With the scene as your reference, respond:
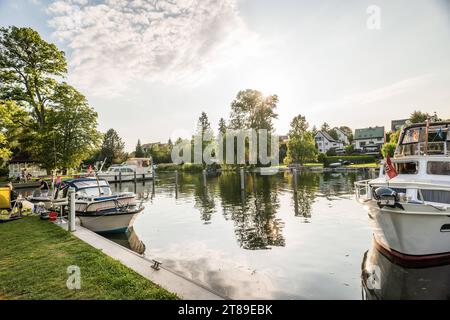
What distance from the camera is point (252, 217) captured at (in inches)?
680

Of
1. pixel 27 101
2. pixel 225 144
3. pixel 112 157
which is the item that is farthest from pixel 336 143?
pixel 27 101

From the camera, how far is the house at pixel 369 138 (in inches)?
3778

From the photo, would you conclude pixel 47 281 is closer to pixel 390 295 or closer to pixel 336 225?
pixel 390 295

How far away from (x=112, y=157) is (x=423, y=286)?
86.9 m

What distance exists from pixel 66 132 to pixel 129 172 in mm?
15453

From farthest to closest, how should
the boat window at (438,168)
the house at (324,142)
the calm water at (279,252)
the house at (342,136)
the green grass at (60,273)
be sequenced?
the house at (342,136)
the house at (324,142)
the boat window at (438,168)
the calm water at (279,252)
the green grass at (60,273)

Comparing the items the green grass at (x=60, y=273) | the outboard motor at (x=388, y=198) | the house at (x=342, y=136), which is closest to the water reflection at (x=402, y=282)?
the outboard motor at (x=388, y=198)

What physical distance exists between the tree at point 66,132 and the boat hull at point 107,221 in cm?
2567

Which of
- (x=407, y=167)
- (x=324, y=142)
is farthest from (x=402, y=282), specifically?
(x=324, y=142)

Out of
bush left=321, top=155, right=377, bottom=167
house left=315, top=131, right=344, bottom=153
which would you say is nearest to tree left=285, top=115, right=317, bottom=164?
bush left=321, top=155, right=377, bottom=167

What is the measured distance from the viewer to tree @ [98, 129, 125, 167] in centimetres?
8339

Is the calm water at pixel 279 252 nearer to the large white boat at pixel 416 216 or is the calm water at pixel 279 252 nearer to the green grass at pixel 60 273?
the large white boat at pixel 416 216

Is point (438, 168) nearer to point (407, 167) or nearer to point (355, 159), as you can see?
point (407, 167)
